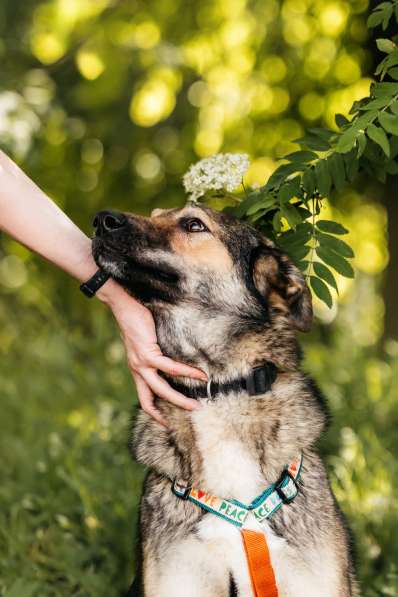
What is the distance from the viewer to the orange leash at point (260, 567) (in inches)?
105

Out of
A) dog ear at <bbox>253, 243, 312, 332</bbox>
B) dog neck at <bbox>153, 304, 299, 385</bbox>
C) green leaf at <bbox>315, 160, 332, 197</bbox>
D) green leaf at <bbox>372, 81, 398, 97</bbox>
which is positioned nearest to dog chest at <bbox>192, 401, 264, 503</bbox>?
dog neck at <bbox>153, 304, 299, 385</bbox>

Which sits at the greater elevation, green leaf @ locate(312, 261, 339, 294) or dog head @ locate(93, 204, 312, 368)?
dog head @ locate(93, 204, 312, 368)

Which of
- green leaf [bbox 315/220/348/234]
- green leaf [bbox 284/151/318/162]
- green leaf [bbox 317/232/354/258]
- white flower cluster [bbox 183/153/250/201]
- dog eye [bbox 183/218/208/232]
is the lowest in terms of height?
green leaf [bbox 317/232/354/258]

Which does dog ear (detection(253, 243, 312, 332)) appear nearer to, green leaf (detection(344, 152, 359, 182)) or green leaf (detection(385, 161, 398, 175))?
green leaf (detection(344, 152, 359, 182))

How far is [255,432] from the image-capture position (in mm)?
2908

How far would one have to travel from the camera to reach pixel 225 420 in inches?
114

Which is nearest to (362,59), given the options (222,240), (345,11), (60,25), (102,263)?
(345,11)

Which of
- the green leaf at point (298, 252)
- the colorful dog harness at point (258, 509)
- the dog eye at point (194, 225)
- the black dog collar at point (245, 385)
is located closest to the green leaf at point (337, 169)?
the green leaf at point (298, 252)

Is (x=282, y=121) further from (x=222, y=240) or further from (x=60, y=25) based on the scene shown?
(x=222, y=240)

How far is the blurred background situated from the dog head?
151 centimetres

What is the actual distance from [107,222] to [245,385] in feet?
2.61

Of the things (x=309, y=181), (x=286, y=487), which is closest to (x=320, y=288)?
(x=309, y=181)

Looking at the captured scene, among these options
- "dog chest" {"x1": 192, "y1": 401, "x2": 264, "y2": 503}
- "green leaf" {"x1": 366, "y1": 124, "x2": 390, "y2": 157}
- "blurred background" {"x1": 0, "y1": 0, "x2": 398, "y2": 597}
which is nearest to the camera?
"green leaf" {"x1": 366, "y1": 124, "x2": 390, "y2": 157}

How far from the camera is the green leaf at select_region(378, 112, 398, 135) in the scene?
2.65m
